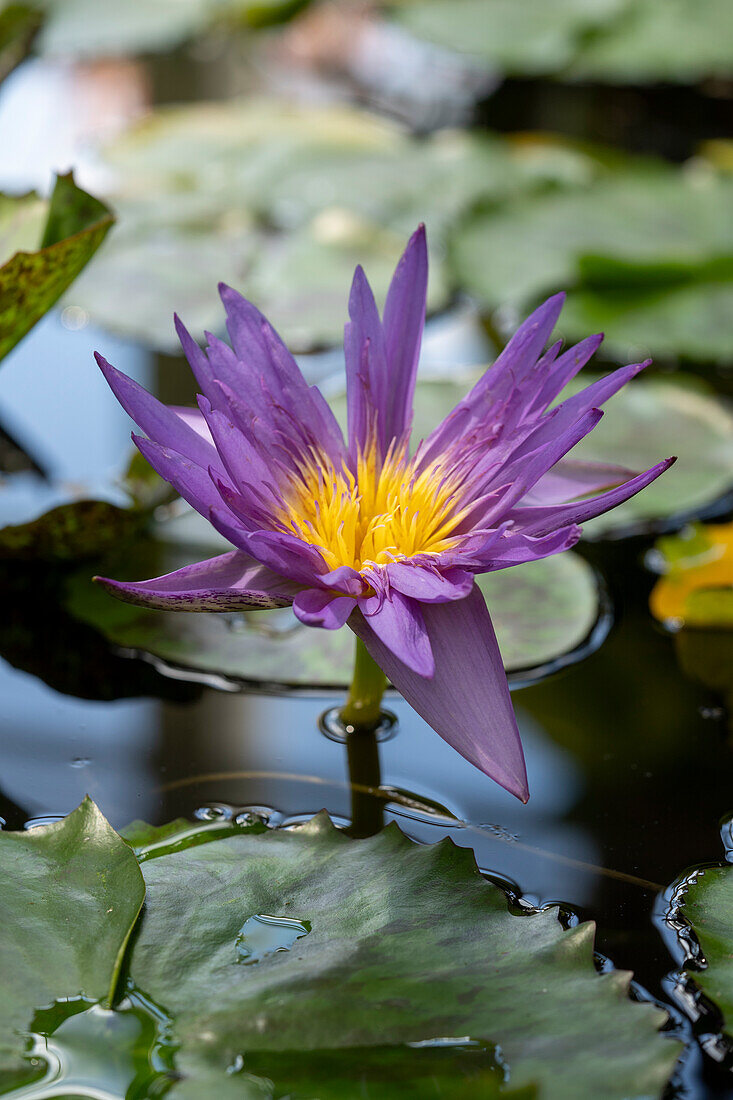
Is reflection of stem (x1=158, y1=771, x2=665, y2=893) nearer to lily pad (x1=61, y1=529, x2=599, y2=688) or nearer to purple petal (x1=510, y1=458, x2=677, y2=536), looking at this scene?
lily pad (x1=61, y1=529, x2=599, y2=688)

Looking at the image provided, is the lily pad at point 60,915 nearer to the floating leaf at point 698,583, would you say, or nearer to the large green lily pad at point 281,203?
the floating leaf at point 698,583

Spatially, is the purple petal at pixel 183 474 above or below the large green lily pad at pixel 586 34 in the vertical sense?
below

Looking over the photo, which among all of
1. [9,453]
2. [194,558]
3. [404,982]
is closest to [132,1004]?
[404,982]

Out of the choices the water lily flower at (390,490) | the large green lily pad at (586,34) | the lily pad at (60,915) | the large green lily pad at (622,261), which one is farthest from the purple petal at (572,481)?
the large green lily pad at (586,34)

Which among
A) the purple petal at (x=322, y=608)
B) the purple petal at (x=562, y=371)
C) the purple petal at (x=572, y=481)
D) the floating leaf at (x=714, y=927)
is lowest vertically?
the floating leaf at (x=714, y=927)

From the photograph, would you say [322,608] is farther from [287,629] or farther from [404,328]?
[287,629]

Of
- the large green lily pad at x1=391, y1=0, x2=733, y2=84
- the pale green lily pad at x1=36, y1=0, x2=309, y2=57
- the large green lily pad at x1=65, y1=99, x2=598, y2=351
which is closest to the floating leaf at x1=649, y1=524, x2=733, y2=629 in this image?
the large green lily pad at x1=65, y1=99, x2=598, y2=351
